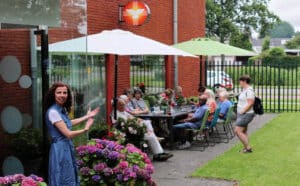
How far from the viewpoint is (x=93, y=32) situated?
43.5 feet

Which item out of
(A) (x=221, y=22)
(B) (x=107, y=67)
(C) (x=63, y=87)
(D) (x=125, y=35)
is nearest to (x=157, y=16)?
(B) (x=107, y=67)

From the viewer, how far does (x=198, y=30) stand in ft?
71.4

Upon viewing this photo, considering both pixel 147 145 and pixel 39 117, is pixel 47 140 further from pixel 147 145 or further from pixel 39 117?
pixel 147 145

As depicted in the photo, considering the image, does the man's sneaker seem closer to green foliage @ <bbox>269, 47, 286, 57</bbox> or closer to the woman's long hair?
the woman's long hair

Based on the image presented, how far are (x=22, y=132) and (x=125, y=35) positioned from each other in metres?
4.18

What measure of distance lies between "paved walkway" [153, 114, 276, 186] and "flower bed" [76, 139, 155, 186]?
1.99 m

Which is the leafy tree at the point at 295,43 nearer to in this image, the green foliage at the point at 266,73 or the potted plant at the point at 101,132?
the green foliage at the point at 266,73

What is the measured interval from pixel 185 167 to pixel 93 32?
456 centimetres

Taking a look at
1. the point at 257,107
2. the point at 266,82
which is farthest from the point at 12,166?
the point at 266,82

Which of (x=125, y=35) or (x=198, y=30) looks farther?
(x=198, y=30)

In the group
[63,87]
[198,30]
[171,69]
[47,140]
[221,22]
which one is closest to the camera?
[63,87]

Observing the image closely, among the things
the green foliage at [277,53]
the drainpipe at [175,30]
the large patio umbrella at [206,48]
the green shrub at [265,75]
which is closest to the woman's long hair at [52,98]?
the large patio umbrella at [206,48]

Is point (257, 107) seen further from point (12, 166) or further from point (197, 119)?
point (12, 166)

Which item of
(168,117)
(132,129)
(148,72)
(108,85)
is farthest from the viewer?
(148,72)
